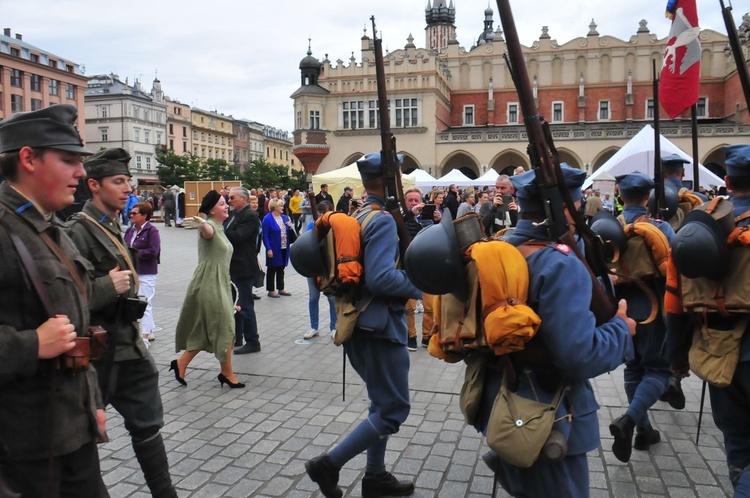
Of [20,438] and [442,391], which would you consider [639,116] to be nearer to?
[442,391]

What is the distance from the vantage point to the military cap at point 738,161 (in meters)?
3.18

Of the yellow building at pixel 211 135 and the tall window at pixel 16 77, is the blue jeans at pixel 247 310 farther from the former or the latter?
the yellow building at pixel 211 135

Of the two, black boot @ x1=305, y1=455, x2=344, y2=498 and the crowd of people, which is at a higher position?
the crowd of people


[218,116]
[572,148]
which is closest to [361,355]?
[572,148]

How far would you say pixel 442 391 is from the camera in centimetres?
604

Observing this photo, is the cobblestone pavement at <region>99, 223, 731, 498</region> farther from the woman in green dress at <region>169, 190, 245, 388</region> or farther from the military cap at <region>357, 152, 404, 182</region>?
the military cap at <region>357, 152, 404, 182</region>

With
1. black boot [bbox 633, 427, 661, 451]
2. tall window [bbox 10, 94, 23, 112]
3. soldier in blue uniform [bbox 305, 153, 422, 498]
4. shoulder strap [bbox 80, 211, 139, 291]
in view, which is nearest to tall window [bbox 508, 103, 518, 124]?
tall window [bbox 10, 94, 23, 112]

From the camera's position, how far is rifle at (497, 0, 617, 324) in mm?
2539

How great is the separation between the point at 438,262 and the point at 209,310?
13.7 ft

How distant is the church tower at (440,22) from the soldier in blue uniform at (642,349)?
9427cm

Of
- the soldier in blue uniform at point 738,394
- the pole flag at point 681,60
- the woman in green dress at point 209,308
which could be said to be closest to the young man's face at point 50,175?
the soldier in blue uniform at point 738,394

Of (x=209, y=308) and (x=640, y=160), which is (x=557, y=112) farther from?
(x=209, y=308)

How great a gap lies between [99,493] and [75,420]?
0.41 m

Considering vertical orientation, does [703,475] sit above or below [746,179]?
below
